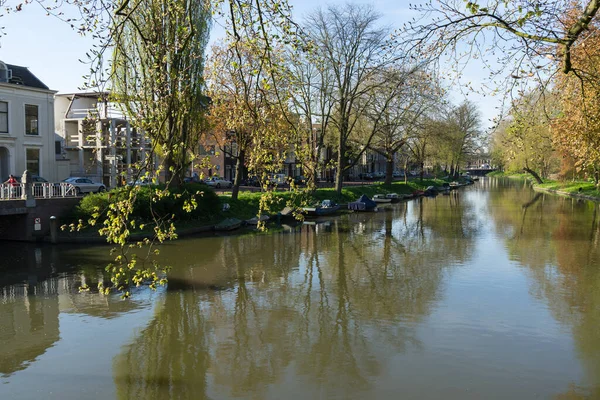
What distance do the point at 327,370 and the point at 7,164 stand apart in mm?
29948

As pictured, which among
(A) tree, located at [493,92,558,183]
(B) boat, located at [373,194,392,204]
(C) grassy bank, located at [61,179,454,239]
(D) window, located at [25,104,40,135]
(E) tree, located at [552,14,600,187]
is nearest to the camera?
(A) tree, located at [493,92,558,183]

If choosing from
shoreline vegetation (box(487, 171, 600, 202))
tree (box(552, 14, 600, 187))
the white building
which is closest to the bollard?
the white building

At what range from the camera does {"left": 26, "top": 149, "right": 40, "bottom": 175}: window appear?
33719 mm

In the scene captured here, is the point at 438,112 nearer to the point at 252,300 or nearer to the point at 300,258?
the point at 300,258

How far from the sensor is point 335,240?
1038 inches

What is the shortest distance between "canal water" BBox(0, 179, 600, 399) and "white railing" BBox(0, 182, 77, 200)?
7.86 ft

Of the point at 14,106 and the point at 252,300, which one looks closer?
the point at 252,300

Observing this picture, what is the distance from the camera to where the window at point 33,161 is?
3372 centimetres

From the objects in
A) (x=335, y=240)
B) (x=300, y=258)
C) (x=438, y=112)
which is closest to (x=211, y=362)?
(x=300, y=258)

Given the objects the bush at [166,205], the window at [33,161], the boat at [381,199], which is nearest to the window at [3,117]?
the window at [33,161]

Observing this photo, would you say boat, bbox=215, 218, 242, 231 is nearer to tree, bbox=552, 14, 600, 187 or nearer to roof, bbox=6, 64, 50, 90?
roof, bbox=6, 64, 50, 90

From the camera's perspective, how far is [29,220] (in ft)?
78.6

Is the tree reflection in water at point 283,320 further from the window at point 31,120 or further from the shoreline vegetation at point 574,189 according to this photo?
the shoreline vegetation at point 574,189

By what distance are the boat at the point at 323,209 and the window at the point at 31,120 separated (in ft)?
59.8
